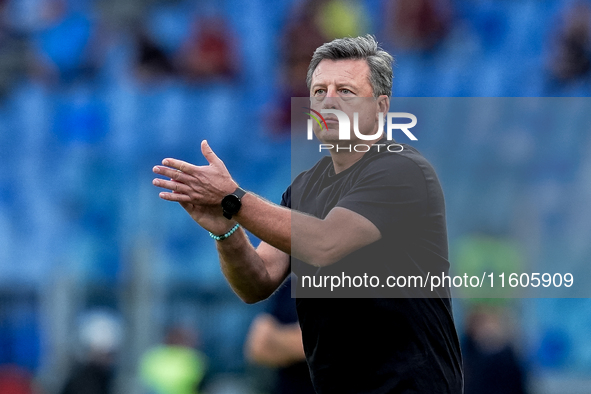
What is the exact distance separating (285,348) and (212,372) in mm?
3171

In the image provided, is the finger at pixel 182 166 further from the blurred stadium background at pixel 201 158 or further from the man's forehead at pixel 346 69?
the blurred stadium background at pixel 201 158

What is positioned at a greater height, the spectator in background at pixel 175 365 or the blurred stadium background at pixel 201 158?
the blurred stadium background at pixel 201 158

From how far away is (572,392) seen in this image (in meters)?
6.54

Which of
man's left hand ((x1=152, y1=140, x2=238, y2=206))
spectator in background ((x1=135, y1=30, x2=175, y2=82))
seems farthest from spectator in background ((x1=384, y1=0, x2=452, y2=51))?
man's left hand ((x1=152, y1=140, x2=238, y2=206))

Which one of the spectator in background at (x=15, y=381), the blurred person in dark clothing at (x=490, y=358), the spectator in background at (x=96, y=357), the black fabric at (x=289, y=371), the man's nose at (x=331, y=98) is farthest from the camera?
the spectator in background at (x=15, y=381)

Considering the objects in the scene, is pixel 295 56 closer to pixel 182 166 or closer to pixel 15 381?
pixel 15 381

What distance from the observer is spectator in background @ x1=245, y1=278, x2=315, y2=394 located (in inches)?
164

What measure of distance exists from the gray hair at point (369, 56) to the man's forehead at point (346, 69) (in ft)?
0.06

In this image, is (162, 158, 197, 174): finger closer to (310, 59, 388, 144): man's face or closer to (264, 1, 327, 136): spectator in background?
(310, 59, 388, 144): man's face

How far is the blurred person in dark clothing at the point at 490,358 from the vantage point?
5.30m

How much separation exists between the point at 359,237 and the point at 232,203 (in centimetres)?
45

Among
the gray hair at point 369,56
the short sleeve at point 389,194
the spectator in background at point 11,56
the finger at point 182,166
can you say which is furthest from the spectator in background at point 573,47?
the finger at point 182,166

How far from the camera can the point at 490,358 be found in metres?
5.43

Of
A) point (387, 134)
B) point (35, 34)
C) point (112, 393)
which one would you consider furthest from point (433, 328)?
point (35, 34)
